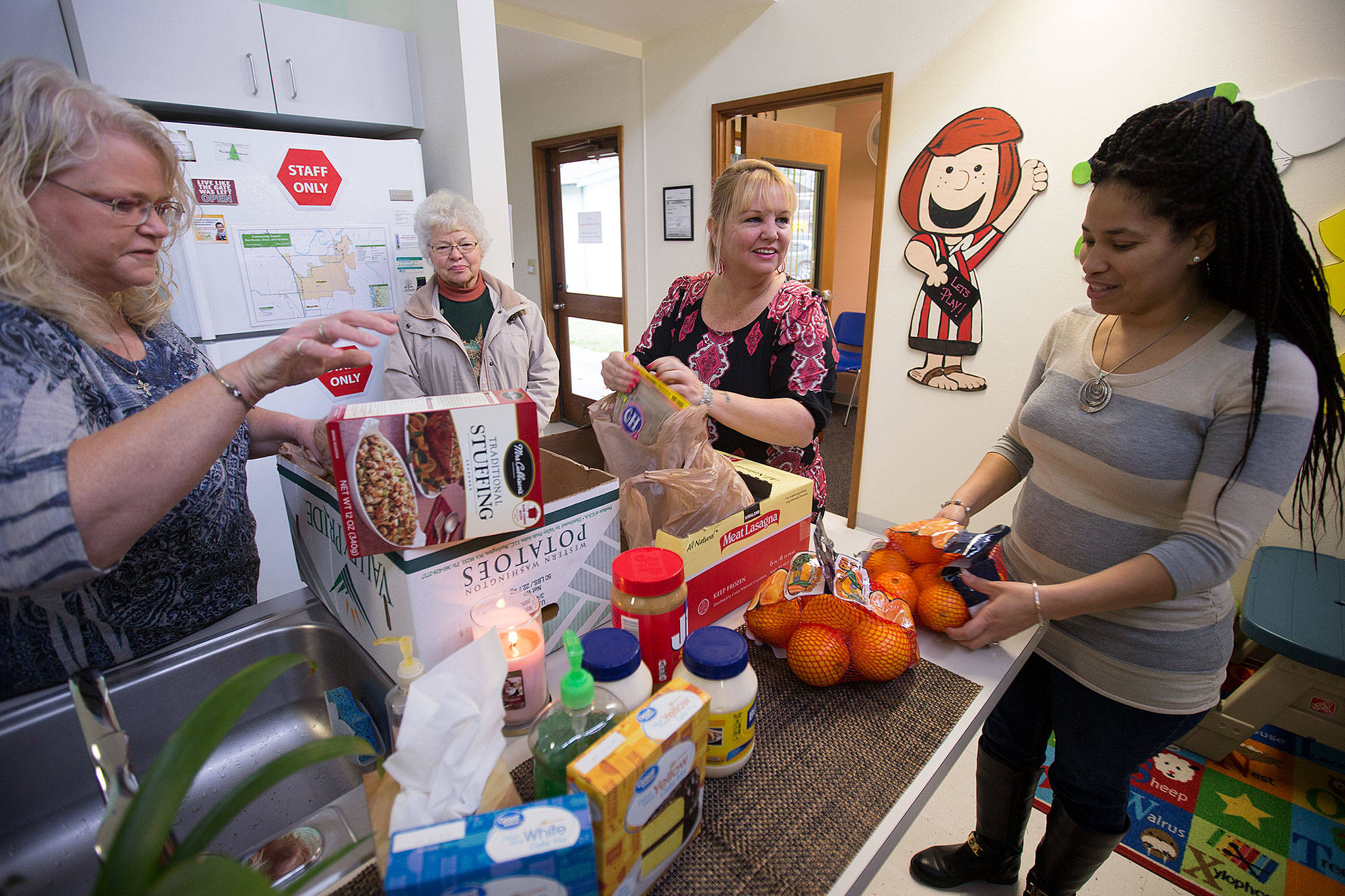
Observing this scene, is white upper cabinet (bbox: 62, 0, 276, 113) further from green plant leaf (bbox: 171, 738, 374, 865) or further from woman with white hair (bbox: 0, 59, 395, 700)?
green plant leaf (bbox: 171, 738, 374, 865)

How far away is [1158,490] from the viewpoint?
94cm

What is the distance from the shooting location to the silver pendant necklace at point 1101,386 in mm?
956

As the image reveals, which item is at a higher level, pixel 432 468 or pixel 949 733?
pixel 432 468

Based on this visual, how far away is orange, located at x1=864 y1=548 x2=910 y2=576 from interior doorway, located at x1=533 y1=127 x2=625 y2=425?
3.60 metres

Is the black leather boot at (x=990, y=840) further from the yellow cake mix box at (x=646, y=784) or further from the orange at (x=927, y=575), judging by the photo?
the yellow cake mix box at (x=646, y=784)

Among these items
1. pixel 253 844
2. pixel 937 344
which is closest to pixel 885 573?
pixel 253 844

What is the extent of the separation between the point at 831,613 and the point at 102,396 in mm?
1010

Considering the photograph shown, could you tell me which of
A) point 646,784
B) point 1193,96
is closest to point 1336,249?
point 1193,96

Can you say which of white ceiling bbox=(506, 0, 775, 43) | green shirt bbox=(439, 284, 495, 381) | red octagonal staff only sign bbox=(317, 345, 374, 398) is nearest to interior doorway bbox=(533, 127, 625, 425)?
white ceiling bbox=(506, 0, 775, 43)

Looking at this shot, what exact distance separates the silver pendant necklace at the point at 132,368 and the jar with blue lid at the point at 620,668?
2.34 ft

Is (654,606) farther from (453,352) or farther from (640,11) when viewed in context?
(640,11)

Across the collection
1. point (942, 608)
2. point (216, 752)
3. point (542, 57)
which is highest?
point (542, 57)

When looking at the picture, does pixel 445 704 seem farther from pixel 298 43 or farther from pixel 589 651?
pixel 298 43

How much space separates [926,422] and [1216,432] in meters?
2.16
